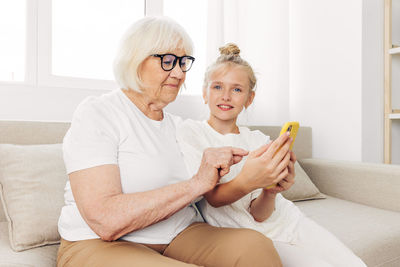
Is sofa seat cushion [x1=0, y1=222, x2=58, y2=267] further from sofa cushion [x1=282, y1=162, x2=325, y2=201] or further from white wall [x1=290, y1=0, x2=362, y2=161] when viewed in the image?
white wall [x1=290, y1=0, x2=362, y2=161]

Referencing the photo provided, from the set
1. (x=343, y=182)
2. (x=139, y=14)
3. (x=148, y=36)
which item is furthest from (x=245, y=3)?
(x=148, y=36)

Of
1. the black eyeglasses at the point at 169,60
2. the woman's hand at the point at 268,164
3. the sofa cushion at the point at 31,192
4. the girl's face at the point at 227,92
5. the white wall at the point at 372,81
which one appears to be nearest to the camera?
the woman's hand at the point at 268,164

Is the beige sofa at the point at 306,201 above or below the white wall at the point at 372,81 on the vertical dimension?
below

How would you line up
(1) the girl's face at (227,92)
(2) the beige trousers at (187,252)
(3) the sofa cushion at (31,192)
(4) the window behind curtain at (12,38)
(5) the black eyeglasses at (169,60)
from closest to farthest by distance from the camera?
(2) the beige trousers at (187,252) → (5) the black eyeglasses at (169,60) → (3) the sofa cushion at (31,192) → (1) the girl's face at (227,92) → (4) the window behind curtain at (12,38)

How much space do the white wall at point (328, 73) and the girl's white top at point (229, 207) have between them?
138cm

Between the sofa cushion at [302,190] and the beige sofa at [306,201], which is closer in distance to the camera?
the beige sofa at [306,201]

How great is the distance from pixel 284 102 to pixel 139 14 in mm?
1194

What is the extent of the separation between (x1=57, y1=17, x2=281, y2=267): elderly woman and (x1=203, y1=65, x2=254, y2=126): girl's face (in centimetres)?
20

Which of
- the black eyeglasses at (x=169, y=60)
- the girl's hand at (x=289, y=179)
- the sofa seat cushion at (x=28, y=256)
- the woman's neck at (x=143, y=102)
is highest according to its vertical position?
the black eyeglasses at (x=169, y=60)

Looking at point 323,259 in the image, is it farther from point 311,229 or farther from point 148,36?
point 148,36

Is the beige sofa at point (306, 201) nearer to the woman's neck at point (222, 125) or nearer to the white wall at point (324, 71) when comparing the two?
the white wall at point (324, 71)

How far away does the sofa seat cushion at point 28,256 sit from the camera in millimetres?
1042

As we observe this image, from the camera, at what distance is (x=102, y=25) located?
216 centimetres

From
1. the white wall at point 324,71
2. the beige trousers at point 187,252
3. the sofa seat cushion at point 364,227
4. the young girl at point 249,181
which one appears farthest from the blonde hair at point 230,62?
the white wall at point 324,71
